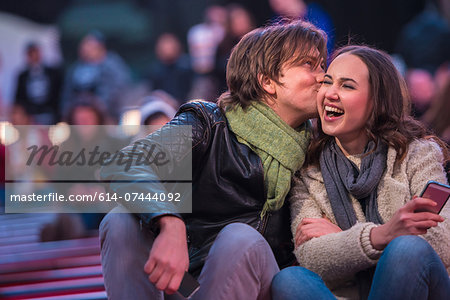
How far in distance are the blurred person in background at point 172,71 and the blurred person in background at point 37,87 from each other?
1034mm

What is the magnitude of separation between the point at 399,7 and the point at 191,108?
15.4 feet

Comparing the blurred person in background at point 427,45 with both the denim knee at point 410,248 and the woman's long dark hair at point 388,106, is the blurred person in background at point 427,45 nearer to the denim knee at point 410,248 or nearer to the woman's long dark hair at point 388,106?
the woman's long dark hair at point 388,106

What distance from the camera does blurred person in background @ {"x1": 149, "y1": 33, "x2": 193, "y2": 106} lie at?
553cm

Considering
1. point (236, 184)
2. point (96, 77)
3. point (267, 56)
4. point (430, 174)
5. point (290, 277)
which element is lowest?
point (96, 77)

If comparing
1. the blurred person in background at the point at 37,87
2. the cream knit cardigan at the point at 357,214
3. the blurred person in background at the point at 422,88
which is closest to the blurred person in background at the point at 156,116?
the cream knit cardigan at the point at 357,214

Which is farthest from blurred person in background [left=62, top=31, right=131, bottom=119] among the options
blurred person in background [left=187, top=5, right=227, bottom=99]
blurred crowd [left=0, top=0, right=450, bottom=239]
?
blurred person in background [left=187, top=5, right=227, bottom=99]

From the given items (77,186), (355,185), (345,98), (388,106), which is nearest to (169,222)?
(355,185)

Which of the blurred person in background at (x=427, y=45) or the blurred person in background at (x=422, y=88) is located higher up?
the blurred person in background at (x=427, y=45)

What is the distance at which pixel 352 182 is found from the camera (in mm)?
1740

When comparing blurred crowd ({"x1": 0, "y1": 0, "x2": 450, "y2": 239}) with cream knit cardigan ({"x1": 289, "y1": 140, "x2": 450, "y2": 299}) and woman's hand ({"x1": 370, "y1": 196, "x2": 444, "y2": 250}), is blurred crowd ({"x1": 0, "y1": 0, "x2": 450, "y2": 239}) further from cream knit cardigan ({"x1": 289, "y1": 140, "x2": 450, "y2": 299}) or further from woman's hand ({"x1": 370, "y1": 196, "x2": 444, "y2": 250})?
woman's hand ({"x1": 370, "y1": 196, "x2": 444, "y2": 250})

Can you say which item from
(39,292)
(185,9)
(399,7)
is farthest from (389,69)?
(185,9)

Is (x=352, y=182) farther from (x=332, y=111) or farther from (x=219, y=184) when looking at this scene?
(x=219, y=184)

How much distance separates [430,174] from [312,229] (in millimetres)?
383

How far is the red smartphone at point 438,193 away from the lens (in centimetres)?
152
